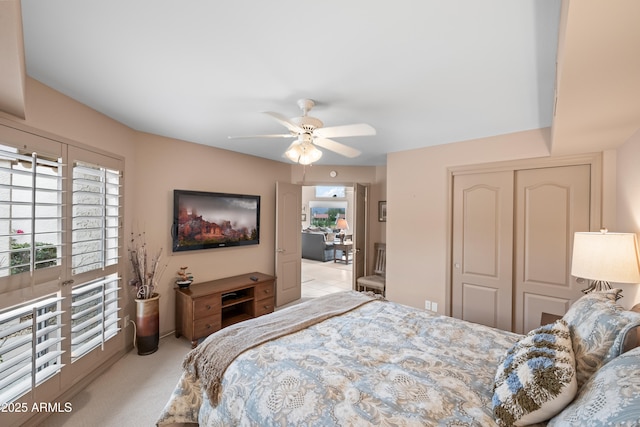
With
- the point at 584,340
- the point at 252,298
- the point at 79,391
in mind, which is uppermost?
the point at 584,340

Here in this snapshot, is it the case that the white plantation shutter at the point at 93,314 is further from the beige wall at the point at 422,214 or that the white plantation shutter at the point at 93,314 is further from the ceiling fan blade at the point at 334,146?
the beige wall at the point at 422,214

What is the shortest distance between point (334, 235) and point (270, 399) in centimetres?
906

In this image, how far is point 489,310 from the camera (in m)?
3.18

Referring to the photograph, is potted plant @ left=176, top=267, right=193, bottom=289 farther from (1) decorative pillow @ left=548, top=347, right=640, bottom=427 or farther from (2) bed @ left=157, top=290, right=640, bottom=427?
(1) decorative pillow @ left=548, top=347, right=640, bottom=427

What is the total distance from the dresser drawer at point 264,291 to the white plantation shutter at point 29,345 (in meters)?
2.03

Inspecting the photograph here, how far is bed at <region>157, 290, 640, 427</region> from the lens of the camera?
3.21 feet

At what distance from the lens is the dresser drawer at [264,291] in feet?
12.4

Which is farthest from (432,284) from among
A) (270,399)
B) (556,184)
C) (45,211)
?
(45,211)

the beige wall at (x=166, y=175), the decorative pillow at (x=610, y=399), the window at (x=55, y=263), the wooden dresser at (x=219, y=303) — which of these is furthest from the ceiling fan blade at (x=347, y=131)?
the wooden dresser at (x=219, y=303)

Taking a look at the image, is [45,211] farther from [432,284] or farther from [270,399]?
[432,284]

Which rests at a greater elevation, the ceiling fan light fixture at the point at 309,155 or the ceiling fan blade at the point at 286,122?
the ceiling fan blade at the point at 286,122

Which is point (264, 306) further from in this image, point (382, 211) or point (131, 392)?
point (382, 211)

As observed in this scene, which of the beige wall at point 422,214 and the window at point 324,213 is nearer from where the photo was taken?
the beige wall at point 422,214

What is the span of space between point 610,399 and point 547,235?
8.60ft
